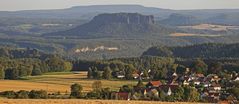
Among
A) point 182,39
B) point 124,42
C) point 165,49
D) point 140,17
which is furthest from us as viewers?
point 140,17

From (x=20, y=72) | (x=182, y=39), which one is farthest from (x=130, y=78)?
(x=182, y=39)

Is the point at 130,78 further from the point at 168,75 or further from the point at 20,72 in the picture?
the point at 20,72

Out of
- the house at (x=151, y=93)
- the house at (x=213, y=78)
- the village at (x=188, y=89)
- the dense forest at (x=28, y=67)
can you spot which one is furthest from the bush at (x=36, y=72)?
the house at (x=151, y=93)

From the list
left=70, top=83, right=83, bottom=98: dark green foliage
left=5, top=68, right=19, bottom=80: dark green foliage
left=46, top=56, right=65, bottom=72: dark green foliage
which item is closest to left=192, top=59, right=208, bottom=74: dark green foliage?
left=46, top=56, right=65, bottom=72: dark green foliage

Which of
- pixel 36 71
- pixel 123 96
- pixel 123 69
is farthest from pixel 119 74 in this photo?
pixel 123 96

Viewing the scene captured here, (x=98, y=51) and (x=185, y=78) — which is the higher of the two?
(x=185, y=78)

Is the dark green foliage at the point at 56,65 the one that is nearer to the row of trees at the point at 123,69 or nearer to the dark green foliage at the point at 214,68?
the row of trees at the point at 123,69

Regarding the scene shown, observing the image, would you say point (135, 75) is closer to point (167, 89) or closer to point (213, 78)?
point (213, 78)

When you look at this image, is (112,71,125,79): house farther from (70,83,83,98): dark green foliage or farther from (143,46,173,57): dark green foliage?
(143,46,173,57): dark green foliage

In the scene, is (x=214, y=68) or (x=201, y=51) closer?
(x=214, y=68)
